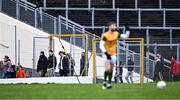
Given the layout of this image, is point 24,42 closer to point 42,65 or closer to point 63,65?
point 42,65

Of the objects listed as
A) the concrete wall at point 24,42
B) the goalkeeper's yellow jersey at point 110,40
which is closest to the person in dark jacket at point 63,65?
the concrete wall at point 24,42

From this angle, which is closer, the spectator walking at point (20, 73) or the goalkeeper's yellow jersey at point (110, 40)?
the goalkeeper's yellow jersey at point (110, 40)

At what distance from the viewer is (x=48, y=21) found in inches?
1423

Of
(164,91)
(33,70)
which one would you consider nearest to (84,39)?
(33,70)

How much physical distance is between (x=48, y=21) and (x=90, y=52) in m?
4.25

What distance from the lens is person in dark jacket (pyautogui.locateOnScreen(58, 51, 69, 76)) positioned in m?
32.2

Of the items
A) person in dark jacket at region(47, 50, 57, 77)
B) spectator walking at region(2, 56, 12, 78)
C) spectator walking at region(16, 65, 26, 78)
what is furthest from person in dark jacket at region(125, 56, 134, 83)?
spectator walking at region(2, 56, 12, 78)

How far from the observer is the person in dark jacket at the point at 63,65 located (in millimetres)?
32156

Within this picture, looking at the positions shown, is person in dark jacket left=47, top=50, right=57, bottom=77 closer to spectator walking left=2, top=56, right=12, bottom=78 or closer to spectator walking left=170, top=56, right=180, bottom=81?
spectator walking left=2, top=56, right=12, bottom=78

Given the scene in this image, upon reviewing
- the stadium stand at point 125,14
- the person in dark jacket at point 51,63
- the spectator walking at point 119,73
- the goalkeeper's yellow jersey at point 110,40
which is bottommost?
the spectator walking at point 119,73

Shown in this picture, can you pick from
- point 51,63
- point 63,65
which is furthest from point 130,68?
point 51,63

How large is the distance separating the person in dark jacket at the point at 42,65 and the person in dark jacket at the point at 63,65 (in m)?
0.76

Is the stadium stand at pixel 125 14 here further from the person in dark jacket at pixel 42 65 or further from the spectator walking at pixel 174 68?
the person in dark jacket at pixel 42 65

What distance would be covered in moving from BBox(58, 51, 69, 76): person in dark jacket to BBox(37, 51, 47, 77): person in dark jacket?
760mm
